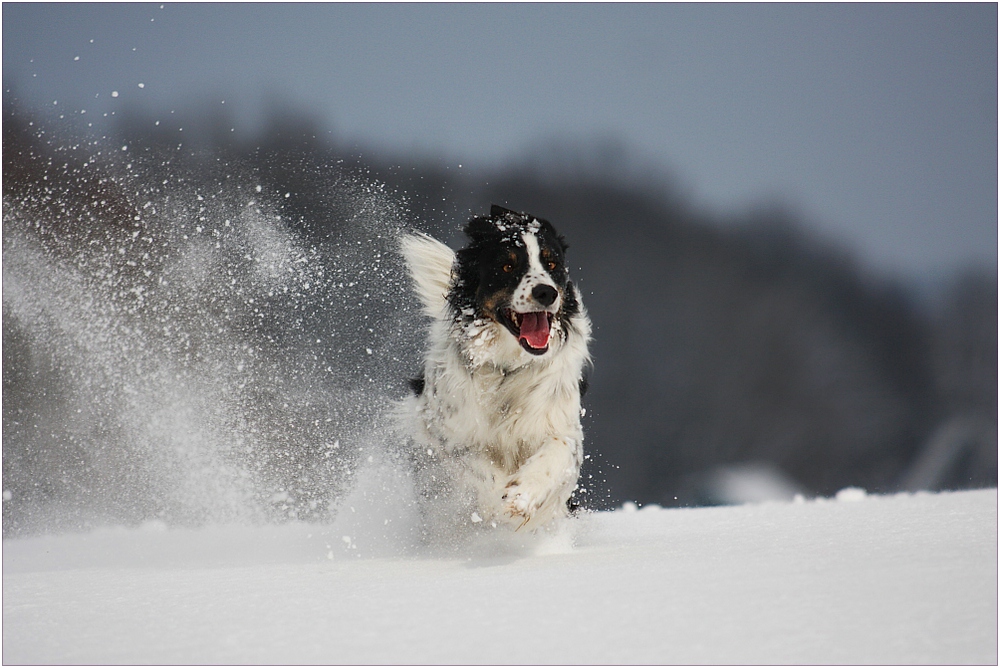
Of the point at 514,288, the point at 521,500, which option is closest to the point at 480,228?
the point at 514,288

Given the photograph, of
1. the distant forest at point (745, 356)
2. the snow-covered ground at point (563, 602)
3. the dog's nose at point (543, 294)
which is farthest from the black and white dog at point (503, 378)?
the distant forest at point (745, 356)

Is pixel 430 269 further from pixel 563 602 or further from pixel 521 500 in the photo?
pixel 563 602

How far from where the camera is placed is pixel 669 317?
19.2 m

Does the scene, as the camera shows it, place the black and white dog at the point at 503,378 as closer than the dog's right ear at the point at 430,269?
Yes

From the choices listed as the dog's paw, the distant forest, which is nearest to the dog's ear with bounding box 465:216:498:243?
the dog's paw

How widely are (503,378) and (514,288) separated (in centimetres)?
42

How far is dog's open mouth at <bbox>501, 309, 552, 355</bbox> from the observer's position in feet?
12.0

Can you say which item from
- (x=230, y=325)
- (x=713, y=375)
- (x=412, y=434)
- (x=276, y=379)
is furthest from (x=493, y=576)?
(x=713, y=375)

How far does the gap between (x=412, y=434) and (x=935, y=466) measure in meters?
17.7

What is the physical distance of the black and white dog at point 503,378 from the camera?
12.0ft

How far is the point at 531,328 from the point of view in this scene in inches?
146

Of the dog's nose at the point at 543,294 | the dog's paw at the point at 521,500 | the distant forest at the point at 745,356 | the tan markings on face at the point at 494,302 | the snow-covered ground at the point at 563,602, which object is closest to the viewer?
the snow-covered ground at the point at 563,602

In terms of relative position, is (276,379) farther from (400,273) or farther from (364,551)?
(364,551)

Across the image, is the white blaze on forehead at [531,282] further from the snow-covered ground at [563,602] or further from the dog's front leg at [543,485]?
the snow-covered ground at [563,602]
